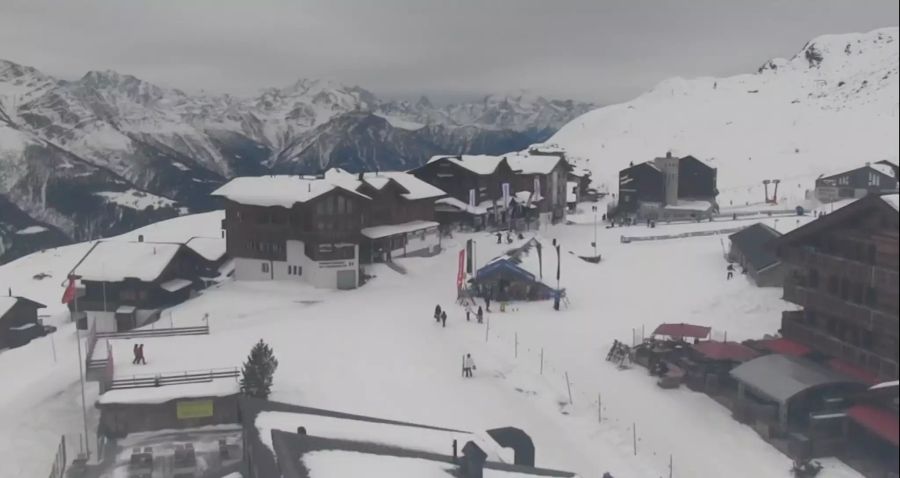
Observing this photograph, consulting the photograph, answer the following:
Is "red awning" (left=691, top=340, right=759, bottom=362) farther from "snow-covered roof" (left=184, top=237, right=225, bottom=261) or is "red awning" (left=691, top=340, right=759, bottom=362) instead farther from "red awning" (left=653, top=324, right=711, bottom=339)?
"snow-covered roof" (left=184, top=237, right=225, bottom=261)

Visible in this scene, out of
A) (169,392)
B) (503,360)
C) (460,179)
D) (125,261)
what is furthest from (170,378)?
(460,179)

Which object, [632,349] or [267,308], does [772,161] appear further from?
[267,308]

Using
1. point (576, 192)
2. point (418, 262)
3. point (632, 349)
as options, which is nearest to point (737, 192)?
point (632, 349)

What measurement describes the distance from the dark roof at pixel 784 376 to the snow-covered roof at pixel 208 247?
21159 millimetres

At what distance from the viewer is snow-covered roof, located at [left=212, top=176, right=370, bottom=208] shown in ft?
82.0

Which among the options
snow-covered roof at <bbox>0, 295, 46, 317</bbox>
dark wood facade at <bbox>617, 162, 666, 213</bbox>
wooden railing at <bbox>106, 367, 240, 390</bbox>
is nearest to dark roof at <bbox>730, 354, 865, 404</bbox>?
wooden railing at <bbox>106, 367, 240, 390</bbox>

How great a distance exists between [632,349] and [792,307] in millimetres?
7109

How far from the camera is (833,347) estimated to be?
6082 mm

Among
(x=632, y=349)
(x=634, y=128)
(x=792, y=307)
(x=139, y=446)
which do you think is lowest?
(x=139, y=446)

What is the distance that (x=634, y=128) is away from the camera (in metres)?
69.3

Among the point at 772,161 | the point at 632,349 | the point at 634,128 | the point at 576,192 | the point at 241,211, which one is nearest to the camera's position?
the point at 772,161

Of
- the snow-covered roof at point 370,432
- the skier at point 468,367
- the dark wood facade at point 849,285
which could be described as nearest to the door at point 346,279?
the skier at point 468,367

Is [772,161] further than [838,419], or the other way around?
[772,161]

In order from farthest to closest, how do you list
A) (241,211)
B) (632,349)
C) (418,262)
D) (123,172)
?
1. (123,172)
2. (418,262)
3. (241,211)
4. (632,349)
